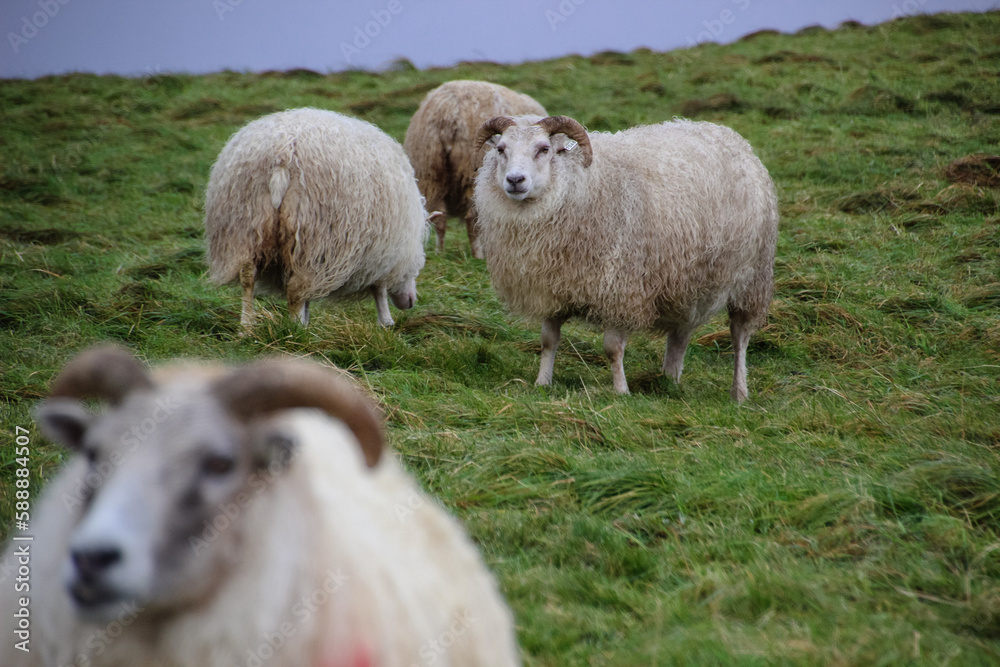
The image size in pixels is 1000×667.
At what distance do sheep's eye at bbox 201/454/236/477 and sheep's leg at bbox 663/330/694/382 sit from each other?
5002 mm

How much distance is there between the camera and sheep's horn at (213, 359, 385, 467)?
177 cm

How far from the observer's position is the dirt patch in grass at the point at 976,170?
9492mm

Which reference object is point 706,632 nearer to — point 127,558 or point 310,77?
point 127,558

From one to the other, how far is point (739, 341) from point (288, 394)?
17.0 feet

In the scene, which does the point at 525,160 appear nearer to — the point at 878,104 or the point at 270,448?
the point at 270,448

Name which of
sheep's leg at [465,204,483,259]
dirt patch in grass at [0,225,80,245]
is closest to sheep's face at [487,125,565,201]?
sheep's leg at [465,204,483,259]

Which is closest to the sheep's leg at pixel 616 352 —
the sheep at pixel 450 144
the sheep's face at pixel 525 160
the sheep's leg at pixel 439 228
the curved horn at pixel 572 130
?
the sheep's face at pixel 525 160

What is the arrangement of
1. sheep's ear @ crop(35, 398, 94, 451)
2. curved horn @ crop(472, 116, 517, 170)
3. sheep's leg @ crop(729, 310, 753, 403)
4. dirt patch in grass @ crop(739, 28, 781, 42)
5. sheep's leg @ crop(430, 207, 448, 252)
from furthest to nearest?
dirt patch in grass @ crop(739, 28, 781, 42) → sheep's leg @ crop(430, 207, 448, 252) → sheep's leg @ crop(729, 310, 753, 403) → curved horn @ crop(472, 116, 517, 170) → sheep's ear @ crop(35, 398, 94, 451)

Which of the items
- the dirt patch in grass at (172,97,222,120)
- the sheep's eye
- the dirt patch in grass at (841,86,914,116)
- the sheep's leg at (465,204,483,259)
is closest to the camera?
the sheep's eye

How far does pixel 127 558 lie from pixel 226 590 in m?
0.23

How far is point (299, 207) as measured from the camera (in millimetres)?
5863

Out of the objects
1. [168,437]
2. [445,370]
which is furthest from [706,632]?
[445,370]

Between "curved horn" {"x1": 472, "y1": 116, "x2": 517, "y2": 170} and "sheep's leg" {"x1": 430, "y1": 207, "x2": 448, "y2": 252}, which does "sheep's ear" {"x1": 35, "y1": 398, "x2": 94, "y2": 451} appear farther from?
"sheep's leg" {"x1": 430, "y1": 207, "x2": 448, "y2": 252}

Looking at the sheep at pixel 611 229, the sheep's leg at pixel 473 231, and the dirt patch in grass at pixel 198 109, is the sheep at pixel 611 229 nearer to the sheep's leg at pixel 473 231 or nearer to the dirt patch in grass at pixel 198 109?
the sheep's leg at pixel 473 231
